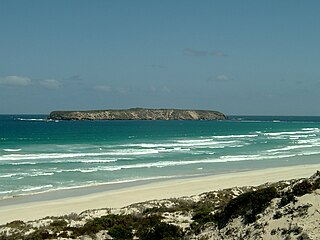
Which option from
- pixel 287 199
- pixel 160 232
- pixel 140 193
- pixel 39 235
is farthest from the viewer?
pixel 140 193

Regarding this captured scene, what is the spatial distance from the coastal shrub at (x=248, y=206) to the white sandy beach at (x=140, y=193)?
34.2 ft

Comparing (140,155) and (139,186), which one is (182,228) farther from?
(140,155)

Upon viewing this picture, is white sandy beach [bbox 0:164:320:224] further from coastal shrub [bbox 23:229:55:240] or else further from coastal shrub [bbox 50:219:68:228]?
coastal shrub [bbox 23:229:55:240]

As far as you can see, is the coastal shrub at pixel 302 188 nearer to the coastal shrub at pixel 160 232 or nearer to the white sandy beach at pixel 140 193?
the coastal shrub at pixel 160 232

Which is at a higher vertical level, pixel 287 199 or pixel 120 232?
pixel 287 199

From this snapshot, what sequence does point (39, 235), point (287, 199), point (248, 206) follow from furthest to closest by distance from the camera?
point (39, 235)
point (248, 206)
point (287, 199)

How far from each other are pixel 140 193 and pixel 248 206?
14876 millimetres

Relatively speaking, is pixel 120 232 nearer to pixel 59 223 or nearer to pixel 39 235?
pixel 39 235

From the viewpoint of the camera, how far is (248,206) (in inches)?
483

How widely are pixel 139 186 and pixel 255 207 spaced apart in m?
18.1

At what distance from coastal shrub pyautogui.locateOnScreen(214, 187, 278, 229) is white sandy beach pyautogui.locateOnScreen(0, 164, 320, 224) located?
10.4m

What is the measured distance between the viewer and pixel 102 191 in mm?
27891

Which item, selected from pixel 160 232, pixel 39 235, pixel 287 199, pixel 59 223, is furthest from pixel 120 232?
pixel 287 199

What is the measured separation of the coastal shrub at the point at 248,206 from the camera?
11.9m
